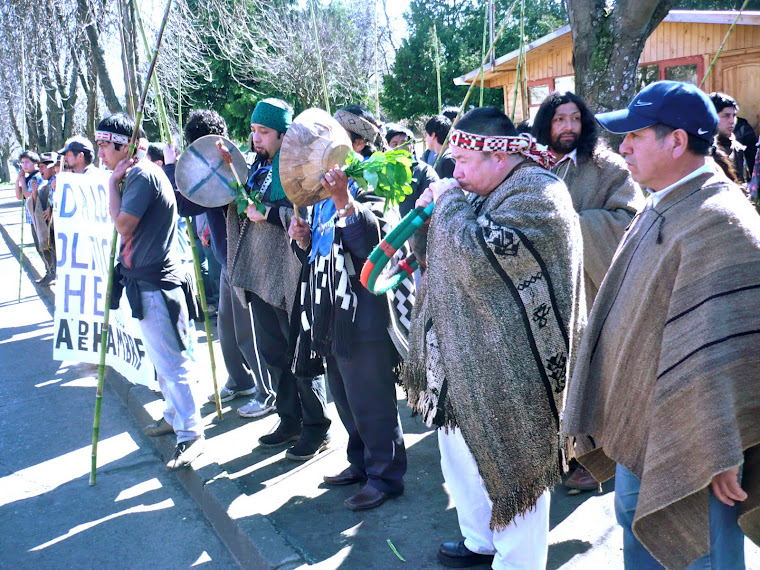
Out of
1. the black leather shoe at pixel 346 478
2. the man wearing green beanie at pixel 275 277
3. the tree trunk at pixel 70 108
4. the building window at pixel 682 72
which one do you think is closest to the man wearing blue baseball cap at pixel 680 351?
the black leather shoe at pixel 346 478

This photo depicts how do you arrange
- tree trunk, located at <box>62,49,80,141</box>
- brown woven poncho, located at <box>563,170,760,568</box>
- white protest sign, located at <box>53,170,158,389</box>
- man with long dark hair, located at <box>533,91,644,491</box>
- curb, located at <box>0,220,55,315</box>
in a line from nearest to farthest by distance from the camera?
brown woven poncho, located at <box>563,170,760,568</box>
man with long dark hair, located at <box>533,91,644,491</box>
white protest sign, located at <box>53,170,158,389</box>
curb, located at <box>0,220,55,315</box>
tree trunk, located at <box>62,49,80,141</box>

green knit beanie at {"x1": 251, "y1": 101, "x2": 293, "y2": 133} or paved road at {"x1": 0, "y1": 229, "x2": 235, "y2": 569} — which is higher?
green knit beanie at {"x1": 251, "y1": 101, "x2": 293, "y2": 133}

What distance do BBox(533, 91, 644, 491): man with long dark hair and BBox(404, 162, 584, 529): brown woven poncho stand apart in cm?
85

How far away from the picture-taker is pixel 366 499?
12.0 ft

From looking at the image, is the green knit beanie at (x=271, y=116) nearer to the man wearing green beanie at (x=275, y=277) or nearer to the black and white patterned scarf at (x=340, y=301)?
the man wearing green beanie at (x=275, y=277)

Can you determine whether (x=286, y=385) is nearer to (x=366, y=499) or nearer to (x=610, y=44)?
(x=366, y=499)

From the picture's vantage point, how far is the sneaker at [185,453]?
4.38m

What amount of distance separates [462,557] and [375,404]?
879mm

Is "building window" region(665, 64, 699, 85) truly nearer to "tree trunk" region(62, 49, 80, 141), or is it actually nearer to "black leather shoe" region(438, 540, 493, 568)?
"black leather shoe" region(438, 540, 493, 568)

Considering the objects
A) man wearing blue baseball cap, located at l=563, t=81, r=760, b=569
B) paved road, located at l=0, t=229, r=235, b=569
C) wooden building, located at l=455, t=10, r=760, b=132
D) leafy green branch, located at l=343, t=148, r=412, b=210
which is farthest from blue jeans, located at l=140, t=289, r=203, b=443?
wooden building, located at l=455, t=10, r=760, b=132

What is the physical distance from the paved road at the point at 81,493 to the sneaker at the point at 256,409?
0.66m

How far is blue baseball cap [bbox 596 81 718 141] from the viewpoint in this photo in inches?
80.2

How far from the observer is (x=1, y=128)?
34.5m

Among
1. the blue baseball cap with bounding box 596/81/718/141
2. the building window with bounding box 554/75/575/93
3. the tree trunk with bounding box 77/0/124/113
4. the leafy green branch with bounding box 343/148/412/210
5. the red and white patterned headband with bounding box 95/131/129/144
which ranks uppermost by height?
the tree trunk with bounding box 77/0/124/113
